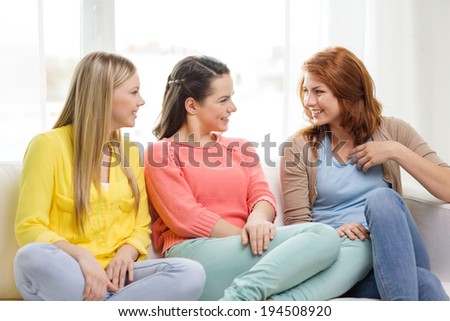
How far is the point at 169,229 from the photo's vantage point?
6.55 feet

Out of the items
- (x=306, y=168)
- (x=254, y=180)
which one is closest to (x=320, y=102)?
(x=306, y=168)

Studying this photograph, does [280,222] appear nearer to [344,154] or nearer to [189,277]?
[344,154]

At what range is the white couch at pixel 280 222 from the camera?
1900 mm

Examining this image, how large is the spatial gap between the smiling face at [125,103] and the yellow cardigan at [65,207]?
134 millimetres

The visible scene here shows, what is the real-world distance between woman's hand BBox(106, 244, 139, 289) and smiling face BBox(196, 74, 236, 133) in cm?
49

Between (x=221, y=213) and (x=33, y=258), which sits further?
(x=221, y=213)

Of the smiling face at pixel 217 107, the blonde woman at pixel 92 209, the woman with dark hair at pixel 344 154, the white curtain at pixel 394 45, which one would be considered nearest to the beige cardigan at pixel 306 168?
the woman with dark hair at pixel 344 154

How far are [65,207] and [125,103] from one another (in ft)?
1.14

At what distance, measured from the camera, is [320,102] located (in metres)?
2.11

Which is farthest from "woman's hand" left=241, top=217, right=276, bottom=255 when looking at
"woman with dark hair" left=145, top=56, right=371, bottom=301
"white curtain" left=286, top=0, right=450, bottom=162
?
"white curtain" left=286, top=0, right=450, bottom=162

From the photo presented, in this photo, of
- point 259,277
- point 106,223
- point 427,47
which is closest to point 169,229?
point 106,223

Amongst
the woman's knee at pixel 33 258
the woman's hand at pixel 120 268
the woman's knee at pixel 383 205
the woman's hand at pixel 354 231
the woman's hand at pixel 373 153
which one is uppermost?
the woman's hand at pixel 373 153

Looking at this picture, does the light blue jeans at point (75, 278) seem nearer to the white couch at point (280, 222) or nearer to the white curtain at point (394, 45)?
the white couch at point (280, 222)
